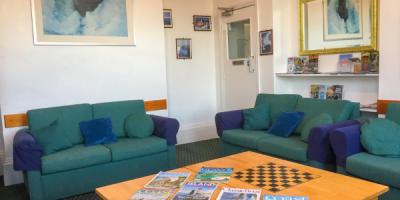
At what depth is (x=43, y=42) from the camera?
3.92 metres

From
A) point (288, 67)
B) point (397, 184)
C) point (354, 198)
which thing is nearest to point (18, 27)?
point (288, 67)

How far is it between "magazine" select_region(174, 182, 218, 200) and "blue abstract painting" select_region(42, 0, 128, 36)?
2706mm

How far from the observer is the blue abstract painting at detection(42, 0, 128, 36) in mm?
3973

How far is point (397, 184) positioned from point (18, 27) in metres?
3.88

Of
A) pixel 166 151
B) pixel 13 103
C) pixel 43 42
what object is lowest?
pixel 166 151

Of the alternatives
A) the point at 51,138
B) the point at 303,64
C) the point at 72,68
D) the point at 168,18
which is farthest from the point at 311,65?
the point at 51,138

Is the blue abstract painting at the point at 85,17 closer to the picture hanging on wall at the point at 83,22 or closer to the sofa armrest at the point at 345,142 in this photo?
the picture hanging on wall at the point at 83,22

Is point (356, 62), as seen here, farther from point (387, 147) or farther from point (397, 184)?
point (397, 184)

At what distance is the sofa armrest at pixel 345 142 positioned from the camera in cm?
292

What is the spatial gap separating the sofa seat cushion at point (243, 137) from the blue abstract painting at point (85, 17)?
1831 millimetres

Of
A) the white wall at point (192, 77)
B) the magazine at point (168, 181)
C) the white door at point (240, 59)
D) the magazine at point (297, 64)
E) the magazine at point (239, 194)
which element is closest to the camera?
the magazine at point (239, 194)

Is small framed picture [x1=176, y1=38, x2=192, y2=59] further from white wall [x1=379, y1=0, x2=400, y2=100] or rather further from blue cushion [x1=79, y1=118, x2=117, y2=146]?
white wall [x1=379, y1=0, x2=400, y2=100]

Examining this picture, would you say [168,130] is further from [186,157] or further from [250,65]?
[250,65]


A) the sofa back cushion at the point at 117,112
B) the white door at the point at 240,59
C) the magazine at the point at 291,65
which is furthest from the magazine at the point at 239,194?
the white door at the point at 240,59
